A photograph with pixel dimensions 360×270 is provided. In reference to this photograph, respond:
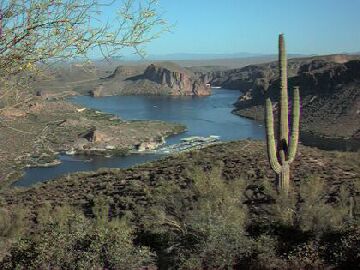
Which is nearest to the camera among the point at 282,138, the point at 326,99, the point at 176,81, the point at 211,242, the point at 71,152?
the point at 211,242

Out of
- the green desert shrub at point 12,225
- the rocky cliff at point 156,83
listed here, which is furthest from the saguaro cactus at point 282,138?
the rocky cliff at point 156,83

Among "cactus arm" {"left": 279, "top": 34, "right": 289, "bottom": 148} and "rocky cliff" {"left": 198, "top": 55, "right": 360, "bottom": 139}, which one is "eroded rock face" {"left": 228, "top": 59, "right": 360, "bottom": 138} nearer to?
"rocky cliff" {"left": 198, "top": 55, "right": 360, "bottom": 139}

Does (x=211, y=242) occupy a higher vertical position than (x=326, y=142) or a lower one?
higher

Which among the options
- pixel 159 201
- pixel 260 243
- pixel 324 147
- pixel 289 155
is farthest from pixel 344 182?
pixel 324 147

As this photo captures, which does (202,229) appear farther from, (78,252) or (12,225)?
(12,225)

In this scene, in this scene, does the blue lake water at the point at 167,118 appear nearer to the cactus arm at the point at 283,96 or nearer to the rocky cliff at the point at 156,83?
the rocky cliff at the point at 156,83

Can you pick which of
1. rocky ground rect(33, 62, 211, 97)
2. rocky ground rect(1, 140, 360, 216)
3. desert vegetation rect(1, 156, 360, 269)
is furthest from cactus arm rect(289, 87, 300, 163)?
rocky ground rect(33, 62, 211, 97)

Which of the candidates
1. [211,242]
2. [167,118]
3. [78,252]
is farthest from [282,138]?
[167,118]
